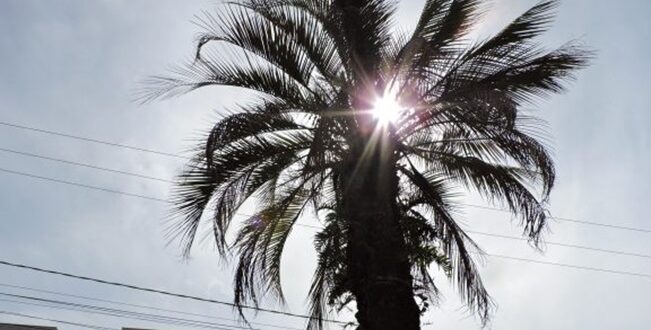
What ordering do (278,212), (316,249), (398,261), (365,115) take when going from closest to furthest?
1. (398,261)
2. (365,115)
3. (278,212)
4. (316,249)

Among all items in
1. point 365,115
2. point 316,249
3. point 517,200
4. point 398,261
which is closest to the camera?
point 398,261

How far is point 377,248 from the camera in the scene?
8945mm

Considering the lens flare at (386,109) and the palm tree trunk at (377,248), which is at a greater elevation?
the lens flare at (386,109)

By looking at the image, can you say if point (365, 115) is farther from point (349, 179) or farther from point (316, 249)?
point (316, 249)

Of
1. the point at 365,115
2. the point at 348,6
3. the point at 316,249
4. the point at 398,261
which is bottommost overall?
the point at 398,261

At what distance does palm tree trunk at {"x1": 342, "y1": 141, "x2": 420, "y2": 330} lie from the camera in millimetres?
8609

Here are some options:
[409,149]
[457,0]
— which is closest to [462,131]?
[409,149]

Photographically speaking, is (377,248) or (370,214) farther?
(370,214)

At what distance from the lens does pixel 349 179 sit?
9461mm

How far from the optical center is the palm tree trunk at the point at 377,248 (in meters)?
8.61

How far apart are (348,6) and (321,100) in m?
1.31

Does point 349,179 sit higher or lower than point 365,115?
lower

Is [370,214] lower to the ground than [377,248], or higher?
higher

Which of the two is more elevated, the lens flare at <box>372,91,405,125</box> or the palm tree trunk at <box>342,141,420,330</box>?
the lens flare at <box>372,91,405,125</box>
